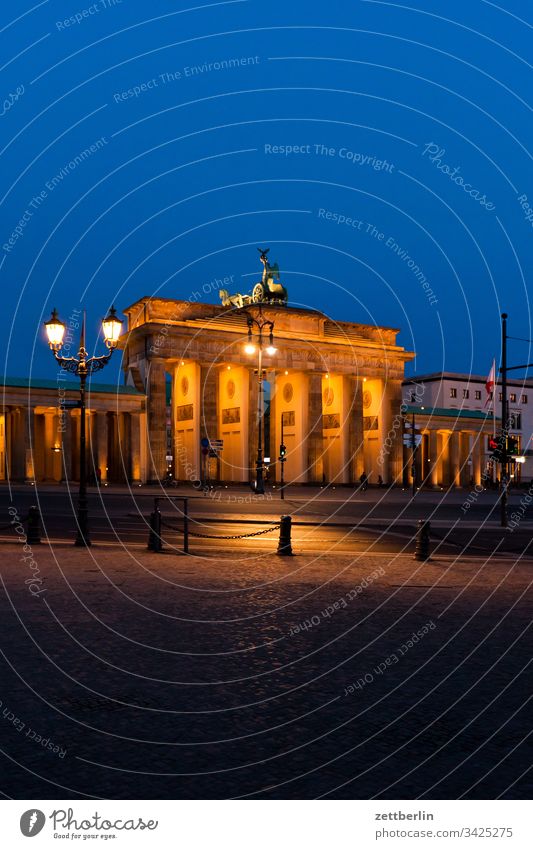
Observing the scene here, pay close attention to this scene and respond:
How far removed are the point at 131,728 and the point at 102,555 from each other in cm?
1347

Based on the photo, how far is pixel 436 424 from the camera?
4067 inches

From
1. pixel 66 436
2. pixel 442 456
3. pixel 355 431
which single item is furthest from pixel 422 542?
pixel 442 456

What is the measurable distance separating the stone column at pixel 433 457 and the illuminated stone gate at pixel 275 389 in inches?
361

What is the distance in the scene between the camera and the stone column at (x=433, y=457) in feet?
343

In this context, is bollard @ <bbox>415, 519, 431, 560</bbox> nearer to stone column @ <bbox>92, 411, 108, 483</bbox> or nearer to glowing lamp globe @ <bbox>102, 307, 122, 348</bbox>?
glowing lamp globe @ <bbox>102, 307, 122, 348</bbox>

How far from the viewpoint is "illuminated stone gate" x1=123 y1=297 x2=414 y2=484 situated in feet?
267

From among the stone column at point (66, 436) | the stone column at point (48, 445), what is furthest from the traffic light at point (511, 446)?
the stone column at point (48, 445)

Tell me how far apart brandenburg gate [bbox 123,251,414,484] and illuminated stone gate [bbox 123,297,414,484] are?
116 millimetres
